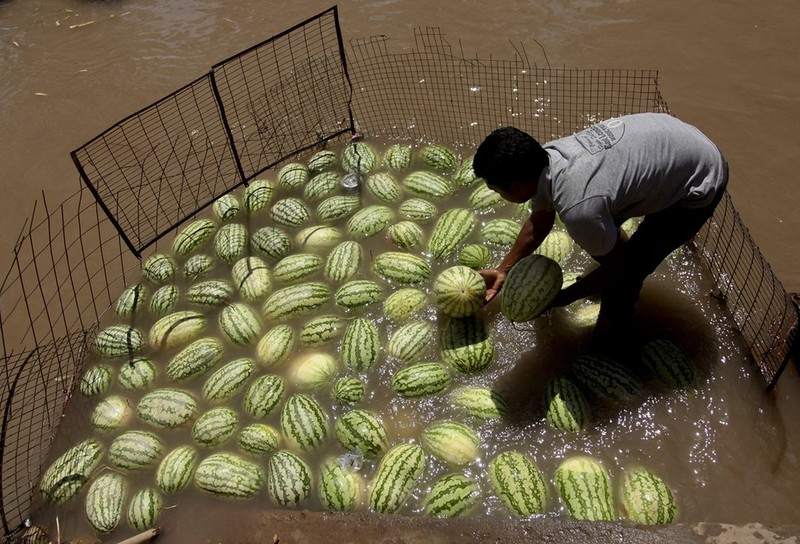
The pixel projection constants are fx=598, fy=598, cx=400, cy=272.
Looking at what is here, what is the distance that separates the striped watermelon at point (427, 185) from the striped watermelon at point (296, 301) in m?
1.26

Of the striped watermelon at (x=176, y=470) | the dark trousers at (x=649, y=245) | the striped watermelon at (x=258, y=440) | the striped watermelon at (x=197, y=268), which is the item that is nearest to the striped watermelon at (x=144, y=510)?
the striped watermelon at (x=176, y=470)

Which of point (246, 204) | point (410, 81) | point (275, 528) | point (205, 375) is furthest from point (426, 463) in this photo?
point (410, 81)

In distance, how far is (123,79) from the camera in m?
7.02

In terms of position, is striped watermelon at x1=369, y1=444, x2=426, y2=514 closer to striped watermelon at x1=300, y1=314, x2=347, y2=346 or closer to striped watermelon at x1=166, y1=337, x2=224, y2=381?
striped watermelon at x1=300, y1=314, x2=347, y2=346

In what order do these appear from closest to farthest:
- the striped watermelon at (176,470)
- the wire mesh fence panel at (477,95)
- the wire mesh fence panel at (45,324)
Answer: the striped watermelon at (176,470), the wire mesh fence panel at (45,324), the wire mesh fence panel at (477,95)

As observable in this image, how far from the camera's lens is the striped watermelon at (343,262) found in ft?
14.6

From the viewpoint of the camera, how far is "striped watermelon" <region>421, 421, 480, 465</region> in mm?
3381

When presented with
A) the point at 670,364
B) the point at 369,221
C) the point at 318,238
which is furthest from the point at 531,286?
the point at 318,238

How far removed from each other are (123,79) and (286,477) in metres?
5.65

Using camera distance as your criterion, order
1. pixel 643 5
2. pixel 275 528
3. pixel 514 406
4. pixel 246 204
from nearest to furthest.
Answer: pixel 275 528, pixel 514 406, pixel 246 204, pixel 643 5

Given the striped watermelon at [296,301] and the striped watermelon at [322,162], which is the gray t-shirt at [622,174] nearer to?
the striped watermelon at [296,301]

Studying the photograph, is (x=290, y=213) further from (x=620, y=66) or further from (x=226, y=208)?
(x=620, y=66)

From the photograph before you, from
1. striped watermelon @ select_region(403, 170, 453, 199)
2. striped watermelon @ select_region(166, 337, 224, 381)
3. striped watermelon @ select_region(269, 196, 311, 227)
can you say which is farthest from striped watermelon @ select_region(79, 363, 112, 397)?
striped watermelon @ select_region(403, 170, 453, 199)

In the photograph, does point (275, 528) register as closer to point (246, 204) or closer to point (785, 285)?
point (246, 204)
